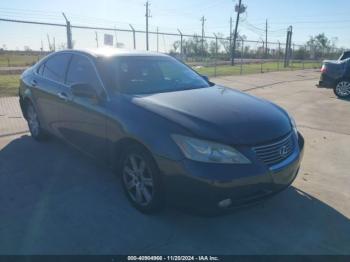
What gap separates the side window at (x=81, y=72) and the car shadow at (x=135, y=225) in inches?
48.5

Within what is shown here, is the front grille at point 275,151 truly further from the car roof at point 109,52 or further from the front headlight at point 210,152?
the car roof at point 109,52

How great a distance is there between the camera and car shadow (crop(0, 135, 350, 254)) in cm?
292

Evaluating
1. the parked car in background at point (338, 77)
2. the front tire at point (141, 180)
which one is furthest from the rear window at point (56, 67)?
the parked car in background at point (338, 77)

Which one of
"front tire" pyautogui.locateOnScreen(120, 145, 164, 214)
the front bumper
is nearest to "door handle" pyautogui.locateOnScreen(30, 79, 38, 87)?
"front tire" pyautogui.locateOnScreen(120, 145, 164, 214)

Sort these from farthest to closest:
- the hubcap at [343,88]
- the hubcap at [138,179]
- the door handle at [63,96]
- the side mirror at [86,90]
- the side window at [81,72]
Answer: the hubcap at [343,88]
the door handle at [63,96]
the side window at [81,72]
the side mirror at [86,90]
the hubcap at [138,179]

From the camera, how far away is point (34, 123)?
5668 mm

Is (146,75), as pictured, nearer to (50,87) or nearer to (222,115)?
(222,115)

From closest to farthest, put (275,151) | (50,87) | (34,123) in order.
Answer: (275,151)
(50,87)
(34,123)

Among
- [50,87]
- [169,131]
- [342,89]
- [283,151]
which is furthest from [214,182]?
[342,89]

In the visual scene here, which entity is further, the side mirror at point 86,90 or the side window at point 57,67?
the side window at point 57,67

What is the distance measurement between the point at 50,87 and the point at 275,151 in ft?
10.8

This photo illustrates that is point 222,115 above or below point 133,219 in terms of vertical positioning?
above

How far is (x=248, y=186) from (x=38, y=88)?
373 centimetres

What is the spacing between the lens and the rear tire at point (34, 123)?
5.50 meters
